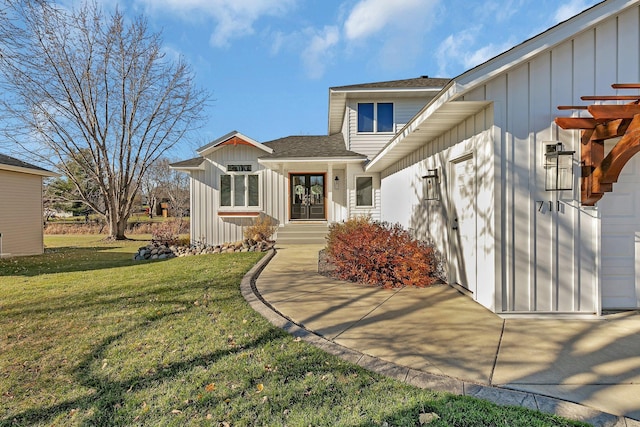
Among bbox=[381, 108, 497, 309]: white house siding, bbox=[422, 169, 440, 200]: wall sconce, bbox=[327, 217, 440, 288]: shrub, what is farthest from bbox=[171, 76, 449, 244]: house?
bbox=[327, 217, 440, 288]: shrub

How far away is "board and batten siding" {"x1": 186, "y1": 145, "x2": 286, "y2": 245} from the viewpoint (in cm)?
1329

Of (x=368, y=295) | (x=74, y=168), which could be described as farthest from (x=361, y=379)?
(x=74, y=168)

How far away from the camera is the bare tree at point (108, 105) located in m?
16.5

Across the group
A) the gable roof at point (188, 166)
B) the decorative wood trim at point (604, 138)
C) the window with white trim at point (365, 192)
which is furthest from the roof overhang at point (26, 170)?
the decorative wood trim at point (604, 138)

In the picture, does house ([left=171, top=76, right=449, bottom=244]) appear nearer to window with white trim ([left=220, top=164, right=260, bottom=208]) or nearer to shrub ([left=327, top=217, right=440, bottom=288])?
window with white trim ([left=220, top=164, right=260, bottom=208])

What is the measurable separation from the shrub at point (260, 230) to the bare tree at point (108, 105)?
10092 mm

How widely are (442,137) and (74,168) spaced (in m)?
23.9

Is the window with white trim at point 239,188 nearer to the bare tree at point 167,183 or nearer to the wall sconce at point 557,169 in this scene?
the wall sconce at point 557,169

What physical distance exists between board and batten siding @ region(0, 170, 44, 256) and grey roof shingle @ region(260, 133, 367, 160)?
31.2 feet

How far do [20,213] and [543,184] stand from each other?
1688cm

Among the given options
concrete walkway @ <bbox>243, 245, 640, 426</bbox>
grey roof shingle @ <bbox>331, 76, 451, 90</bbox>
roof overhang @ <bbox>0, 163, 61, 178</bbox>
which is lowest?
concrete walkway @ <bbox>243, 245, 640, 426</bbox>

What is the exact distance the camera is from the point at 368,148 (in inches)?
508

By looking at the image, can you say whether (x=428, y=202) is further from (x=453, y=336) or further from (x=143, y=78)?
(x=143, y=78)

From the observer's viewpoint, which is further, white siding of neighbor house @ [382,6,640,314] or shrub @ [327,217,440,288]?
shrub @ [327,217,440,288]
